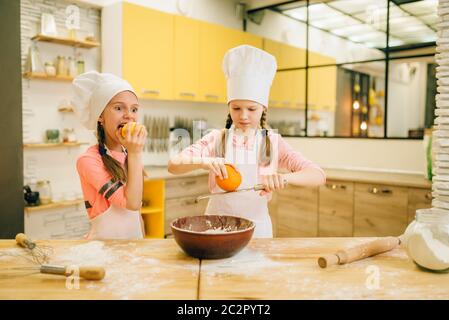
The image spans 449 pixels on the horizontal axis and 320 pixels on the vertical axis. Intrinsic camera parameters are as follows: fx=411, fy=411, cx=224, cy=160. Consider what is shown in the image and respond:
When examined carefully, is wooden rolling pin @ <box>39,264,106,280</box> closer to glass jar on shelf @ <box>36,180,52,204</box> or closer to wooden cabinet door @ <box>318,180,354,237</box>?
glass jar on shelf @ <box>36,180,52,204</box>

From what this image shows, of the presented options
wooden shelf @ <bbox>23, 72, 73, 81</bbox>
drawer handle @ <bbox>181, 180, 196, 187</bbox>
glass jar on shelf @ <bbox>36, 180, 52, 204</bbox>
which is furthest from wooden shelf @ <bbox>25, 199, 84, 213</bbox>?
wooden shelf @ <bbox>23, 72, 73, 81</bbox>

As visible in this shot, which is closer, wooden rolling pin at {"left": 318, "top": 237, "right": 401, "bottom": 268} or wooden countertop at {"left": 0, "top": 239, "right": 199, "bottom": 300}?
wooden countertop at {"left": 0, "top": 239, "right": 199, "bottom": 300}

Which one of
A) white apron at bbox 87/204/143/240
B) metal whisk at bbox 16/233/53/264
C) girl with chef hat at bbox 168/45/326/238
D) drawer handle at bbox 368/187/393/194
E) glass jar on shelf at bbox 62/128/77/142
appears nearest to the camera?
metal whisk at bbox 16/233/53/264

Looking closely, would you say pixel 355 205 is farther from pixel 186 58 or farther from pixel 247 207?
pixel 186 58

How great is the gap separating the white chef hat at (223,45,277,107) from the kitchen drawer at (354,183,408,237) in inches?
79.1

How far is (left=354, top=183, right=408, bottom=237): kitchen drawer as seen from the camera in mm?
3439

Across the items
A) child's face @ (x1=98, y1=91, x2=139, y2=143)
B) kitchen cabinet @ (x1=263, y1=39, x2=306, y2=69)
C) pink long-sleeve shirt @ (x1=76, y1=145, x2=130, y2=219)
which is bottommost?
pink long-sleeve shirt @ (x1=76, y1=145, x2=130, y2=219)

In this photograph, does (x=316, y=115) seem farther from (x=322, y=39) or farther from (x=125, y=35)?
(x=125, y=35)

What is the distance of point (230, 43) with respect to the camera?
475 cm

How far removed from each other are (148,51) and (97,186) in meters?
2.55

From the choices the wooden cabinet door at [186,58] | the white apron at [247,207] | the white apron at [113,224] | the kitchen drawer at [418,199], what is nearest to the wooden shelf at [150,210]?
the wooden cabinet door at [186,58]

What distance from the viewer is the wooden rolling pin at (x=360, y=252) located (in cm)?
123

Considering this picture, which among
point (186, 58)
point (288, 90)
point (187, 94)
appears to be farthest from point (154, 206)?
point (288, 90)

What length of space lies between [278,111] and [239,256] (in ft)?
14.5
